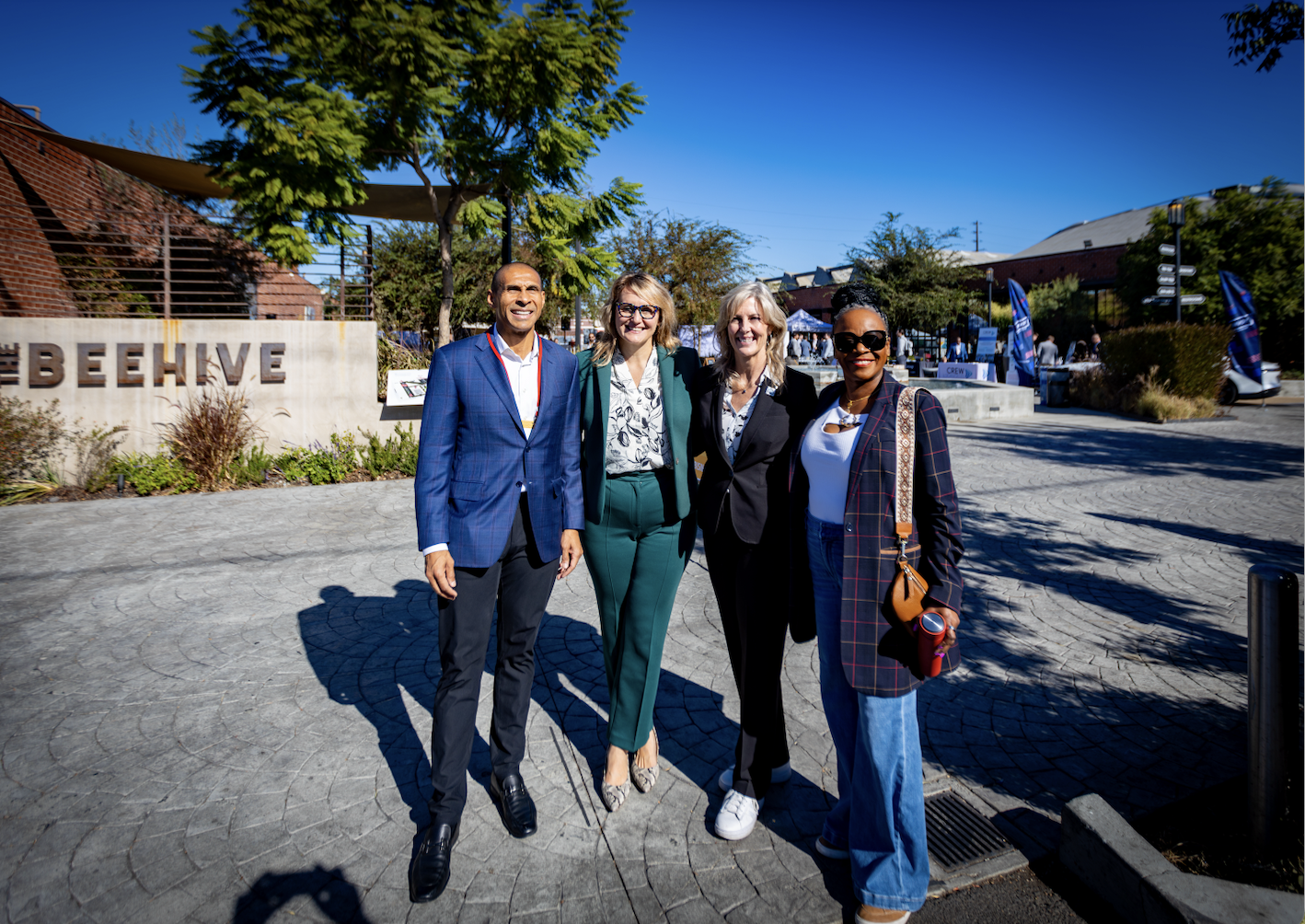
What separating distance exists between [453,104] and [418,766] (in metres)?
10.4

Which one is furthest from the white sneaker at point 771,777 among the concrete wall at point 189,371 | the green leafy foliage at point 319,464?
the concrete wall at point 189,371

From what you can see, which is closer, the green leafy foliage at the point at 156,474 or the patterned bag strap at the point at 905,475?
the patterned bag strap at the point at 905,475

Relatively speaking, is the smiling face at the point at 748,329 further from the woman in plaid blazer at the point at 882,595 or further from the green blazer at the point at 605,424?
the woman in plaid blazer at the point at 882,595

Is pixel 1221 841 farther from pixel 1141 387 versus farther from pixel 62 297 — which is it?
pixel 1141 387

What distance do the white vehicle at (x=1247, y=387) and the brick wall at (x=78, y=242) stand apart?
20419mm

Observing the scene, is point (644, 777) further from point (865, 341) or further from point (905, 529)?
point (865, 341)

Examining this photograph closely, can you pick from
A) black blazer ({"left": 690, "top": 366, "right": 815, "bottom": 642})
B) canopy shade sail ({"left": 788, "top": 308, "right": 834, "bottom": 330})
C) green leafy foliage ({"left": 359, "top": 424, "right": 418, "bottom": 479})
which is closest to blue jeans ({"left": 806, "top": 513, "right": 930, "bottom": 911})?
black blazer ({"left": 690, "top": 366, "right": 815, "bottom": 642})

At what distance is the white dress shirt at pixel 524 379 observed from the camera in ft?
8.91

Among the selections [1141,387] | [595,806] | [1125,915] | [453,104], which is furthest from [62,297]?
[1141,387]

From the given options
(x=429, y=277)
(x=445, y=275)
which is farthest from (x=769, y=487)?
(x=429, y=277)

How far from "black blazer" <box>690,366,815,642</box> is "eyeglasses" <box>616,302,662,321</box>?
436mm

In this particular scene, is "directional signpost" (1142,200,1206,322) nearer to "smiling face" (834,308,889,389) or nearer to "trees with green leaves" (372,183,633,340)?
"trees with green leaves" (372,183,633,340)

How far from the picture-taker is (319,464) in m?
9.42

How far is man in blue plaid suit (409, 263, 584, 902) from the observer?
2520mm
